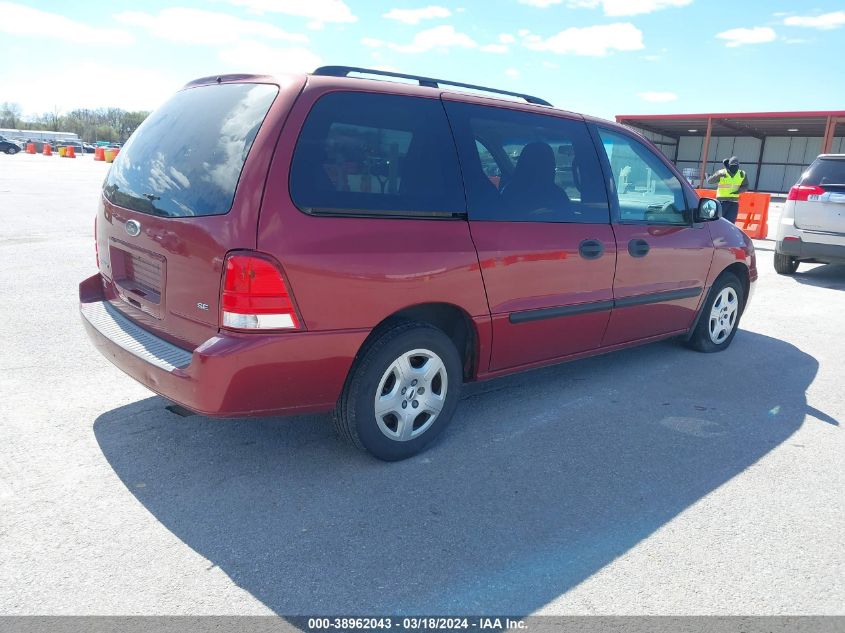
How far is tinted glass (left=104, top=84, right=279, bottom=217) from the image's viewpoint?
2.92 m

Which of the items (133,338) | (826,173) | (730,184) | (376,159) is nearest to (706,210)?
(376,159)

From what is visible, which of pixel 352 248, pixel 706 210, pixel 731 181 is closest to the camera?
pixel 352 248

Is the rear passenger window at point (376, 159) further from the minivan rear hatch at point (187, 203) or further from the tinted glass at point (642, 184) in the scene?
the tinted glass at point (642, 184)

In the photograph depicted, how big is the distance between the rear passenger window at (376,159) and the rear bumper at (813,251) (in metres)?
7.42

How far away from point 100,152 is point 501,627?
48.4 metres

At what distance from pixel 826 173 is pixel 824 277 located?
179cm

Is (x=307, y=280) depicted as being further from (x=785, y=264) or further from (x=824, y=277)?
(x=824, y=277)

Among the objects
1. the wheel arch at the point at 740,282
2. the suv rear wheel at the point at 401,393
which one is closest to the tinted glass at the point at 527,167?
the suv rear wheel at the point at 401,393

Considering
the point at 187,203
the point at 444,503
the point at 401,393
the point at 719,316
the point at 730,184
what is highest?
the point at 730,184

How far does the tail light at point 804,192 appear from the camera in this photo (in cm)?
884

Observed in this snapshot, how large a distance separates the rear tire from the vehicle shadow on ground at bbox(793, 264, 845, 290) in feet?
0.41

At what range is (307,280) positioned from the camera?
2.85 m

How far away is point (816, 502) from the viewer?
319cm

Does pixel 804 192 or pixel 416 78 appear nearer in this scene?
pixel 416 78
